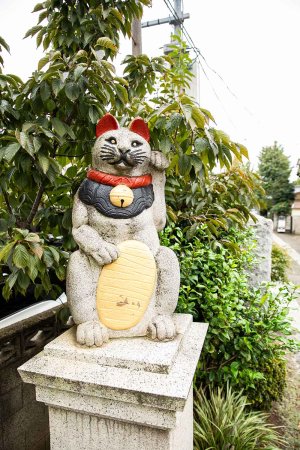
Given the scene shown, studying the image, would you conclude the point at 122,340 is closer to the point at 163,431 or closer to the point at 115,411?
A: the point at 115,411

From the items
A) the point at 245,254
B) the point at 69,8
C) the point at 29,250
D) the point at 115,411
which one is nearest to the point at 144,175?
the point at 29,250

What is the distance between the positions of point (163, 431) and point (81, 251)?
101 centimetres

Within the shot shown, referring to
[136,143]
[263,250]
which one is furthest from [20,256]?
[263,250]

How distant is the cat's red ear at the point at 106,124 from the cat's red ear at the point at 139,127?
0.35 ft

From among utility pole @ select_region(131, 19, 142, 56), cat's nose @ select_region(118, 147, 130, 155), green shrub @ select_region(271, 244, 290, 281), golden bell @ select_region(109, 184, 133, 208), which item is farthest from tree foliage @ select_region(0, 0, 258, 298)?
green shrub @ select_region(271, 244, 290, 281)

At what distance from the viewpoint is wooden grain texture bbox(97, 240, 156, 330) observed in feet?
5.90

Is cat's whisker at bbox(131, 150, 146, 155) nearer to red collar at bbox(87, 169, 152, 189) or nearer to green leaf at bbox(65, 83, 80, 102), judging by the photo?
red collar at bbox(87, 169, 152, 189)

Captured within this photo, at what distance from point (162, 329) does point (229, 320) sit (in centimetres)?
104

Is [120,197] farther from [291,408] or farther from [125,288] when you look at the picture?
[291,408]

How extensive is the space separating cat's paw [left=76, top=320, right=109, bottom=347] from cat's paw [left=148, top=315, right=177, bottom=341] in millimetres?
253

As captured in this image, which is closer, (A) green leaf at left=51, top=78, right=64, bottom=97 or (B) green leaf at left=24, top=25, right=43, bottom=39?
(A) green leaf at left=51, top=78, right=64, bottom=97

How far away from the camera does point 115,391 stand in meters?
1.47

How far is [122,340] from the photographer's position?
5.85 ft

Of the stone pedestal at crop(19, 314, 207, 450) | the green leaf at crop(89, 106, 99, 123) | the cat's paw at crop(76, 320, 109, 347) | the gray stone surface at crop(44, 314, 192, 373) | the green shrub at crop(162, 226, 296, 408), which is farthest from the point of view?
the green shrub at crop(162, 226, 296, 408)
